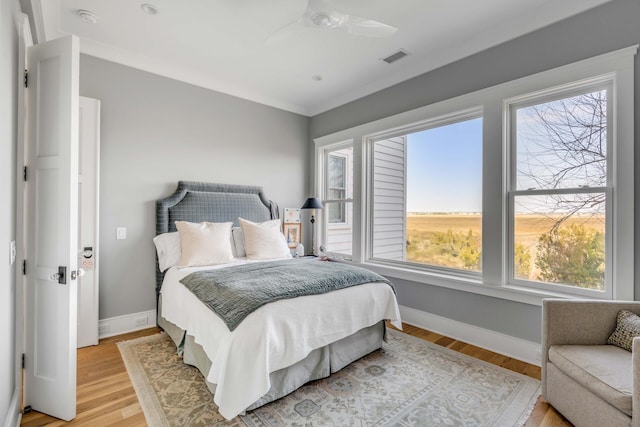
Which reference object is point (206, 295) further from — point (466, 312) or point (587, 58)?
point (587, 58)

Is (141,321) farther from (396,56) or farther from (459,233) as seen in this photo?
(396,56)

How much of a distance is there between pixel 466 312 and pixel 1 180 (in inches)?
137

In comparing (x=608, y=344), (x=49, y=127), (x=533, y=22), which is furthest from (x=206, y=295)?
(x=533, y=22)

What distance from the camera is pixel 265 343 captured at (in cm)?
179

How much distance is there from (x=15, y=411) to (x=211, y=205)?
232 centimetres

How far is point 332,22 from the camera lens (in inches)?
88.5

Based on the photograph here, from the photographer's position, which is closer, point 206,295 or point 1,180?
point 1,180

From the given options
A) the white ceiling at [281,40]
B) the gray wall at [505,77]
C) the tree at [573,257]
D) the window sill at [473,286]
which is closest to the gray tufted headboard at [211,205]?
the white ceiling at [281,40]

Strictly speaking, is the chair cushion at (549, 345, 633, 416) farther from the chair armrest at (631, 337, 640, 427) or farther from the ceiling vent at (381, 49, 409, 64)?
the ceiling vent at (381, 49, 409, 64)

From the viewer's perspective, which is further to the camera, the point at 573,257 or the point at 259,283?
the point at 573,257

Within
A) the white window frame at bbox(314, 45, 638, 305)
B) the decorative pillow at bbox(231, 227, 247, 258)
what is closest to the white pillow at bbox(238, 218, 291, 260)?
the decorative pillow at bbox(231, 227, 247, 258)

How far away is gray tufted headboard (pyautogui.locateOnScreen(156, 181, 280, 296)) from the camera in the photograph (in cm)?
334

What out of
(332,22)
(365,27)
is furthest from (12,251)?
(365,27)

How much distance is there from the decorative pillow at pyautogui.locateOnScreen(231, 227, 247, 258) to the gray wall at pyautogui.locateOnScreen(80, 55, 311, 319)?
2.45 ft
